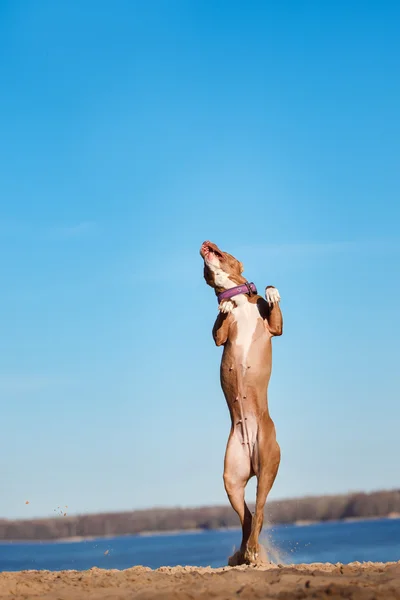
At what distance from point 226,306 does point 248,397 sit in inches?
35.4

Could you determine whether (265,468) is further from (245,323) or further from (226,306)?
(226,306)

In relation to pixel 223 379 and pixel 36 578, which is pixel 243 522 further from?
pixel 36 578

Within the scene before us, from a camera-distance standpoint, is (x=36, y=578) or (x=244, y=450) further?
(x=244, y=450)

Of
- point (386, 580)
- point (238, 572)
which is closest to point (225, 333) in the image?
point (238, 572)

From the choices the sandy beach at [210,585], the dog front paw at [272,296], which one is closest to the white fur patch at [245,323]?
the dog front paw at [272,296]

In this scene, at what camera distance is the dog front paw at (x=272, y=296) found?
782 cm

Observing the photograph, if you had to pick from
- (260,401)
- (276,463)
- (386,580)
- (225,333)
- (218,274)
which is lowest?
(386,580)

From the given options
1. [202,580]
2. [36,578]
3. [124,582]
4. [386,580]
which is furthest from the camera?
[36,578]

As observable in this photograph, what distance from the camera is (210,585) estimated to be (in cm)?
513

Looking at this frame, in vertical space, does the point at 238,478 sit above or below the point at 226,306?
below

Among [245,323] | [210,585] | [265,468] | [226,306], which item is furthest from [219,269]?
[210,585]

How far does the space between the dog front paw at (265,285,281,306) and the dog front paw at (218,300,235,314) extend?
365 mm

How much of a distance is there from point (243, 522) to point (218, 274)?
239cm

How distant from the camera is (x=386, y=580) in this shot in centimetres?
509
